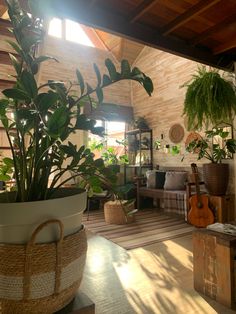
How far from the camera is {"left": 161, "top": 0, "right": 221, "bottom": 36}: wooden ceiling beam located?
1817 millimetres

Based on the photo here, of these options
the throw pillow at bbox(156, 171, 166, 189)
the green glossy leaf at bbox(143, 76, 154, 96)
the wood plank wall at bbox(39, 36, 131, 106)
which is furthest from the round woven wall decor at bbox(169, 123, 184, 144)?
the green glossy leaf at bbox(143, 76, 154, 96)

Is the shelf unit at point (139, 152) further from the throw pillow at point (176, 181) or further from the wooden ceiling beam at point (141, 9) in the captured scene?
the wooden ceiling beam at point (141, 9)

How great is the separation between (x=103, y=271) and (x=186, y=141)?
3.28 m

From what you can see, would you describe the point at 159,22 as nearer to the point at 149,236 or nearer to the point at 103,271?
the point at 103,271

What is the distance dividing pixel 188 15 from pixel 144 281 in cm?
226

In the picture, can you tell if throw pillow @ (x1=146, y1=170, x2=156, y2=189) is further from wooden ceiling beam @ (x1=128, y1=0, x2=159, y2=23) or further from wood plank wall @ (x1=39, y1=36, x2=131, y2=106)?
wooden ceiling beam @ (x1=128, y1=0, x2=159, y2=23)

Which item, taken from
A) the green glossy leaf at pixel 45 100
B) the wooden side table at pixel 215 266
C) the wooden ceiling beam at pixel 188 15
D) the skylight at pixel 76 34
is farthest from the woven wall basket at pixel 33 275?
the skylight at pixel 76 34

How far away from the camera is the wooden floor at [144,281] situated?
1707 mm

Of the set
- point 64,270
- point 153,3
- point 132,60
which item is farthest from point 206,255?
point 132,60

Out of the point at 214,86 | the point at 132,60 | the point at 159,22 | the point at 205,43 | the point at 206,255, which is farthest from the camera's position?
the point at 132,60

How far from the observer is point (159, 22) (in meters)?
2.16

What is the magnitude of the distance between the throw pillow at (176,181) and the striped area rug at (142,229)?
0.56 metres

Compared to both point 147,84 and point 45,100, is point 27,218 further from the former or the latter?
point 147,84

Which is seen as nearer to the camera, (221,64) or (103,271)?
(103,271)
